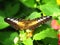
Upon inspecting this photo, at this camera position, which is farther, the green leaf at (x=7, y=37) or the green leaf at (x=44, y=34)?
the green leaf at (x=7, y=37)

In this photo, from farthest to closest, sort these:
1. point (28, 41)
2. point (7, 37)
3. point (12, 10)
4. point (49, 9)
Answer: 1. point (12, 10)
2. point (7, 37)
3. point (49, 9)
4. point (28, 41)

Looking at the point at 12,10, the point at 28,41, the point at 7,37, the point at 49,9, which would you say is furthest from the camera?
the point at 12,10

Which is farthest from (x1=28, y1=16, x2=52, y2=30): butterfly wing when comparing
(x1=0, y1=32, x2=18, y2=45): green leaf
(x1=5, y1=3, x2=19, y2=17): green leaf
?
(x1=5, y1=3, x2=19, y2=17): green leaf

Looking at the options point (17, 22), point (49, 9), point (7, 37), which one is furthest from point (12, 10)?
point (17, 22)

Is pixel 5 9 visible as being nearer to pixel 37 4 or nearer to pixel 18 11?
pixel 18 11

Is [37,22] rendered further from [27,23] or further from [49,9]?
[49,9]

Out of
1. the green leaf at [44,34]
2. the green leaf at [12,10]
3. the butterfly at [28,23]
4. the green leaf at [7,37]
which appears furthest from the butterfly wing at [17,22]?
the green leaf at [12,10]

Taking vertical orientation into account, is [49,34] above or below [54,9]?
below

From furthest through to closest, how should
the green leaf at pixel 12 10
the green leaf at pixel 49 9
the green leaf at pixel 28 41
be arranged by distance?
1. the green leaf at pixel 12 10
2. the green leaf at pixel 49 9
3. the green leaf at pixel 28 41

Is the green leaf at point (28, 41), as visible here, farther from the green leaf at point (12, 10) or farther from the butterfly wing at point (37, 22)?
the green leaf at point (12, 10)

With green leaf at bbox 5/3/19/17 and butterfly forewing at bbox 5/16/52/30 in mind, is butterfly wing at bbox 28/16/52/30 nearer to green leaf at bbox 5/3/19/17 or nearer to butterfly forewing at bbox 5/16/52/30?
butterfly forewing at bbox 5/16/52/30

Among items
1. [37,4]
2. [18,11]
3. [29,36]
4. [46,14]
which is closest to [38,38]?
[29,36]
